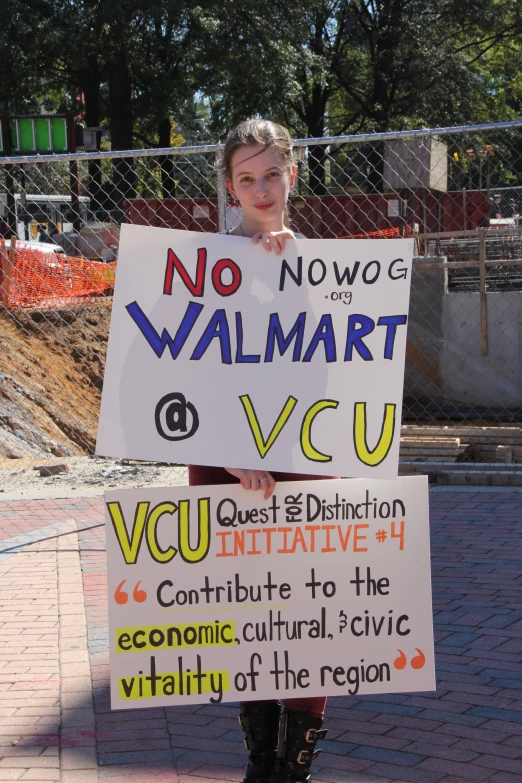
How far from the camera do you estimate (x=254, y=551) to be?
2631mm

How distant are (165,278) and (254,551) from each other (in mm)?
764

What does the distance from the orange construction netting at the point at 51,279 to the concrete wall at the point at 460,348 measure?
5.25 m

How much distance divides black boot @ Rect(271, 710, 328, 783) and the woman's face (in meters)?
1.32

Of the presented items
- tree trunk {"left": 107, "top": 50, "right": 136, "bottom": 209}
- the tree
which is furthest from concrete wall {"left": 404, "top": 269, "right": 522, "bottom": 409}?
tree trunk {"left": 107, "top": 50, "right": 136, "bottom": 209}

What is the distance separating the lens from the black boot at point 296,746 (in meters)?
2.59

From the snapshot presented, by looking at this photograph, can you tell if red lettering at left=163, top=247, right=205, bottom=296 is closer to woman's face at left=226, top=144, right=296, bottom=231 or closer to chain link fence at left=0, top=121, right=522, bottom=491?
woman's face at left=226, top=144, right=296, bottom=231

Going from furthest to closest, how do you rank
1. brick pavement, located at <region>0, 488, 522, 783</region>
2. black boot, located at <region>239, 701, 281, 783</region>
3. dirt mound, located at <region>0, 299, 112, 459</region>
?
dirt mound, located at <region>0, 299, 112, 459</region> < brick pavement, located at <region>0, 488, 522, 783</region> < black boot, located at <region>239, 701, 281, 783</region>

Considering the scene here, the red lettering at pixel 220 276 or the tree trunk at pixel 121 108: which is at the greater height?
the tree trunk at pixel 121 108

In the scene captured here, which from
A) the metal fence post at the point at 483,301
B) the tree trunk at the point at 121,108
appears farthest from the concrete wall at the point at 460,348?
the tree trunk at the point at 121,108

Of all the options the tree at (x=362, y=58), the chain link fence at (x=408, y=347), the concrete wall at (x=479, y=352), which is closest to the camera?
the chain link fence at (x=408, y=347)

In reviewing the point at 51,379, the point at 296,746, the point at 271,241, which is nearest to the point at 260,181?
the point at 271,241

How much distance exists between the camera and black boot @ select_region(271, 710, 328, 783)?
2586mm

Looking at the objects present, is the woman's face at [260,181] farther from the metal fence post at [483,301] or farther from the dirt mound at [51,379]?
the metal fence post at [483,301]

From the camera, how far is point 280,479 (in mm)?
2643
